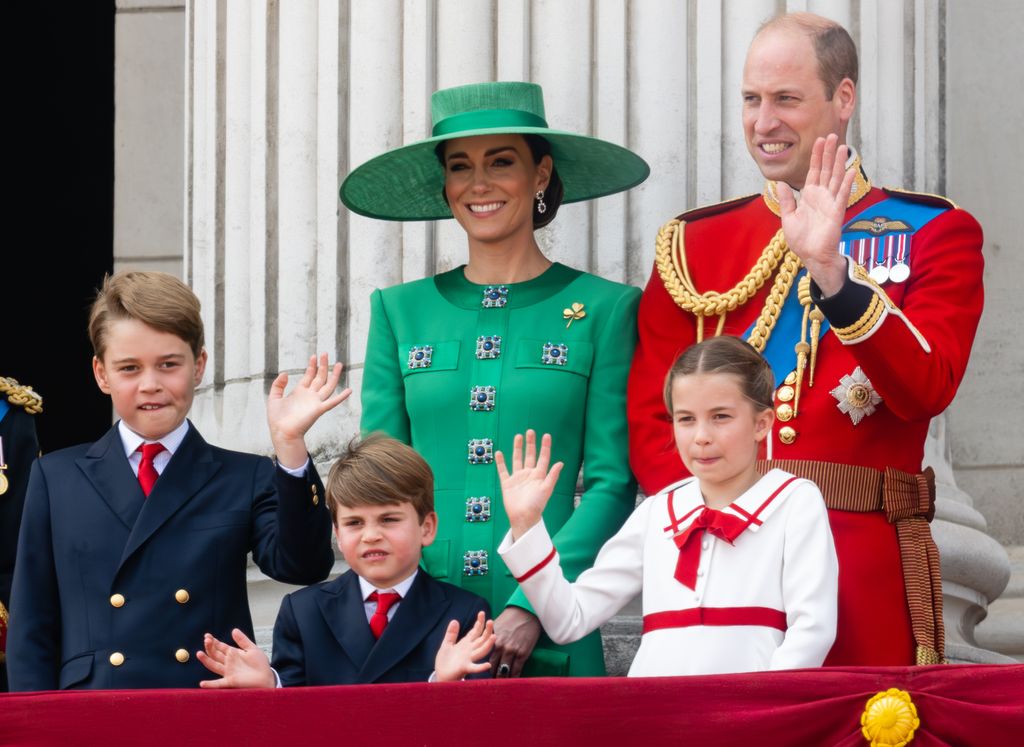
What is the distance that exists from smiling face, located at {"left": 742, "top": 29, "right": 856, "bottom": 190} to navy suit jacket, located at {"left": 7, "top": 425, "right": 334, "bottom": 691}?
3.58 ft

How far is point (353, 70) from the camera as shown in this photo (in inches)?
217

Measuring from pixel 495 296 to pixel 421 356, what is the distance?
8.0 inches

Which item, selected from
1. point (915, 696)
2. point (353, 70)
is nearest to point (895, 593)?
point (915, 696)

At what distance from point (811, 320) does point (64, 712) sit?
5.35 feet

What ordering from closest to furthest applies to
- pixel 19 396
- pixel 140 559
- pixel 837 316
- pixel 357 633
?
pixel 837 316 < pixel 357 633 < pixel 140 559 < pixel 19 396

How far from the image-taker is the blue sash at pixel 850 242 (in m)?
4.18

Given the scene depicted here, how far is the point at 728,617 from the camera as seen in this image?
12.2 feet

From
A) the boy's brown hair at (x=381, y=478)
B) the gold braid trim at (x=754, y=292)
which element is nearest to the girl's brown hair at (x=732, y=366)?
the gold braid trim at (x=754, y=292)

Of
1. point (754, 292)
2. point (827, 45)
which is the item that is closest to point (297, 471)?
point (754, 292)

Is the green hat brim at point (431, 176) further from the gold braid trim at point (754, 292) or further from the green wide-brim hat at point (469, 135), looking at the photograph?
the gold braid trim at point (754, 292)

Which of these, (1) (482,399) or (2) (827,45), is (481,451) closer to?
(1) (482,399)

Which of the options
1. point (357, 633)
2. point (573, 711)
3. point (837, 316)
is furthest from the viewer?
point (357, 633)

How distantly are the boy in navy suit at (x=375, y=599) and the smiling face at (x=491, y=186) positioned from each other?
0.62 m

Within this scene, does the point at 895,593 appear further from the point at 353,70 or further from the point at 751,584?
the point at 353,70
